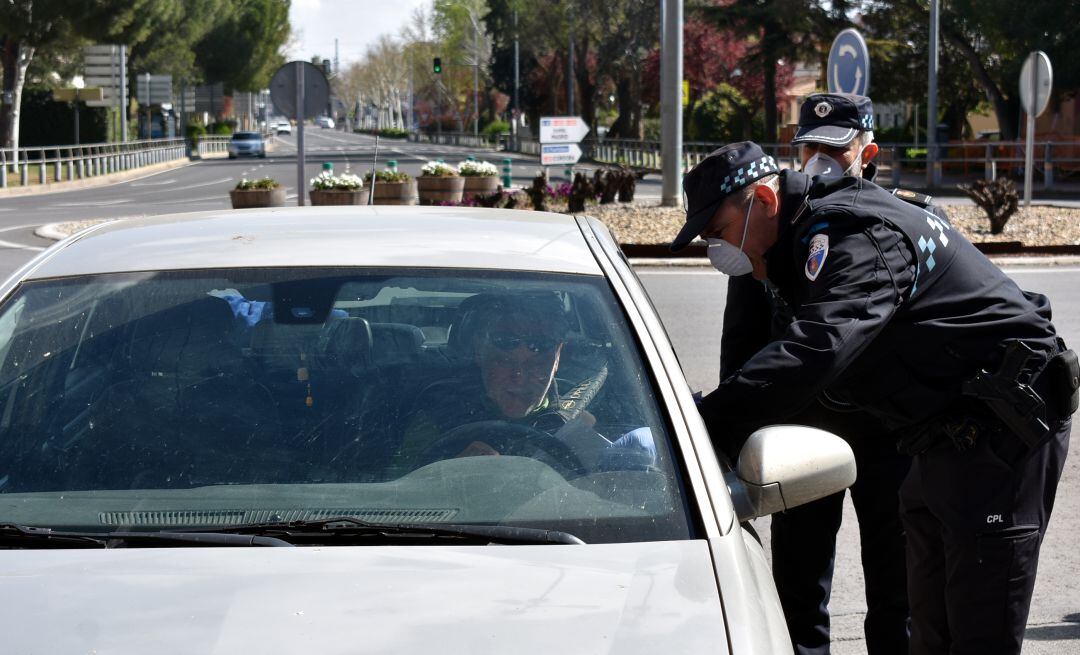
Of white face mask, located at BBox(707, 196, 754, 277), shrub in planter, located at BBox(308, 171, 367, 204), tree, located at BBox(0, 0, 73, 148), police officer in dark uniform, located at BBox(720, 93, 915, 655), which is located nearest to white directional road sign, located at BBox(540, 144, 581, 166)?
shrub in planter, located at BBox(308, 171, 367, 204)

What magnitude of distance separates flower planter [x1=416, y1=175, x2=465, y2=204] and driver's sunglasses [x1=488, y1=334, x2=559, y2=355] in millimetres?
21049

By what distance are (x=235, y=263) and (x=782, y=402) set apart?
123 cm

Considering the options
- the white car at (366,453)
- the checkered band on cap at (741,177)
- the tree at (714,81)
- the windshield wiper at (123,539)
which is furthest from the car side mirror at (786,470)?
the tree at (714,81)

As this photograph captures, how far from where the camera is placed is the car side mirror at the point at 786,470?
251cm

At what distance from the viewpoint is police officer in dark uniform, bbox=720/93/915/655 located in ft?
12.0

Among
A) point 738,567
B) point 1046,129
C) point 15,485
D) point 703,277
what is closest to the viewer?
point 738,567

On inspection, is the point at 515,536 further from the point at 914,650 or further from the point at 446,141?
the point at 446,141

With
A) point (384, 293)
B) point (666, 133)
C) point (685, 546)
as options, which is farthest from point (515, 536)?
point (666, 133)

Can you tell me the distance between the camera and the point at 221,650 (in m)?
1.89

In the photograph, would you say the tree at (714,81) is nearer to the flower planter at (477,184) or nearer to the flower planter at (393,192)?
the flower planter at (477,184)

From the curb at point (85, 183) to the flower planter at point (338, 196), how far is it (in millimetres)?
15514

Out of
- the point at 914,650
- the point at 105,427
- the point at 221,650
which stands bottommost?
the point at 914,650

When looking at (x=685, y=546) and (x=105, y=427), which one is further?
(x=105, y=427)

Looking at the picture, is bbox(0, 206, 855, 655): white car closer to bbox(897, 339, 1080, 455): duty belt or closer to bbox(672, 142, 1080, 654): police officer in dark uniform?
bbox(672, 142, 1080, 654): police officer in dark uniform
